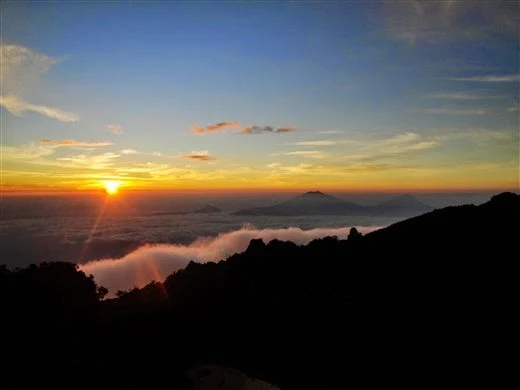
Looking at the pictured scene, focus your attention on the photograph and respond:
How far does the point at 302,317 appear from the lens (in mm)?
36625

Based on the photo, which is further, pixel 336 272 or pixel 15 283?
pixel 336 272

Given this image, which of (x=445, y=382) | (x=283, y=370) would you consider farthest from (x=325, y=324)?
(x=445, y=382)

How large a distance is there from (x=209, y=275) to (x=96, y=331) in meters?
13.3

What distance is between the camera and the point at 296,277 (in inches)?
1665

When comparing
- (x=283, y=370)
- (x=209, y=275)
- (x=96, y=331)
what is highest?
(x=209, y=275)

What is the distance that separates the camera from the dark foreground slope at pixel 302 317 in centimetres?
2598

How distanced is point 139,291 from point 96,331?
318 inches

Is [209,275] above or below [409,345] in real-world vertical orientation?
above

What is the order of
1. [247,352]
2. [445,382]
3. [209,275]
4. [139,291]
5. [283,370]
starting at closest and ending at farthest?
[445,382] → [283,370] → [247,352] → [139,291] → [209,275]

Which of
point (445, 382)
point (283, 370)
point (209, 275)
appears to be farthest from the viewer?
point (209, 275)

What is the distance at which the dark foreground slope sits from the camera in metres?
26.0

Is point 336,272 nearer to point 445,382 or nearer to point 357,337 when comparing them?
point 357,337

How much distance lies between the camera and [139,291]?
38.7 metres

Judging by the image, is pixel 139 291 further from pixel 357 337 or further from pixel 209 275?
pixel 357 337
